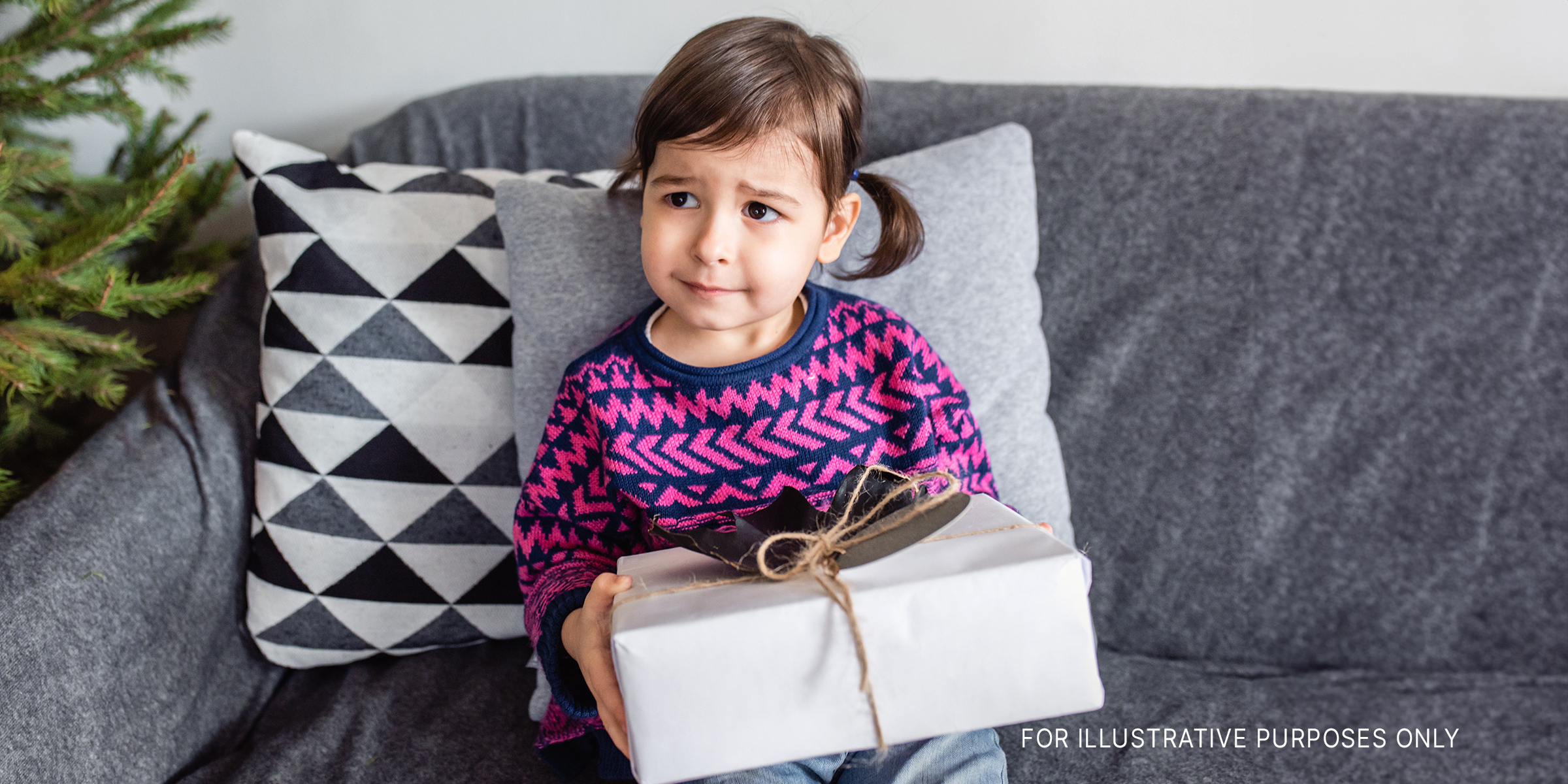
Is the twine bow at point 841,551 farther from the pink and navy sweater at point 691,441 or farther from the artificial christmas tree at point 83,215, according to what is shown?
the artificial christmas tree at point 83,215

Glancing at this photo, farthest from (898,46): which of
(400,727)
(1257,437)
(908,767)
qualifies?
(400,727)

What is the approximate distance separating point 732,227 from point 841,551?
0.96ft

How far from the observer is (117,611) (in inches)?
32.8

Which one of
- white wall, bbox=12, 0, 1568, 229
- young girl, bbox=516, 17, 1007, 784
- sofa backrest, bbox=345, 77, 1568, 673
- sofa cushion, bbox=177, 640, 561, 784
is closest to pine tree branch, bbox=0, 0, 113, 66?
white wall, bbox=12, 0, 1568, 229

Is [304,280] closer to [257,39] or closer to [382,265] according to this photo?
[382,265]

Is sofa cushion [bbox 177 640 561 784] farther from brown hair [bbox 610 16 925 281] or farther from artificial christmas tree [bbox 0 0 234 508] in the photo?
brown hair [bbox 610 16 925 281]

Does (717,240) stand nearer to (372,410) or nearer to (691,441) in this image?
(691,441)

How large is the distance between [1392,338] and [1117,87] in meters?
0.44

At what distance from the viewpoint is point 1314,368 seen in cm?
101

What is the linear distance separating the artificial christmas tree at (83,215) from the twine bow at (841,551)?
731mm

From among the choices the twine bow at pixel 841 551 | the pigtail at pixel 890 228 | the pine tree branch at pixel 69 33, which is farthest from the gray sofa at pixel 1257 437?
the twine bow at pixel 841 551

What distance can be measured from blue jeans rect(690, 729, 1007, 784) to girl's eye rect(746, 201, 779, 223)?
0.45 metres

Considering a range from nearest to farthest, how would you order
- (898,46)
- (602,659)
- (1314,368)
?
(602,659)
(1314,368)
(898,46)

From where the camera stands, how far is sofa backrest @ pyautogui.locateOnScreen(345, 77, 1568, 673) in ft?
3.24
